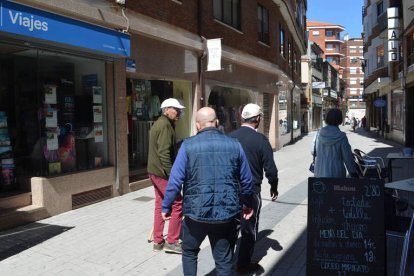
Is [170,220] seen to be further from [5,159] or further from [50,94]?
[50,94]

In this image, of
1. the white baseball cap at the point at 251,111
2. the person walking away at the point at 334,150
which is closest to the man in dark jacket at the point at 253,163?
the white baseball cap at the point at 251,111

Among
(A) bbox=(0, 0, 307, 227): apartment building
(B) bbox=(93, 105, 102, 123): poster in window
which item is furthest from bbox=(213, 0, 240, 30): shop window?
(B) bbox=(93, 105, 102, 123): poster in window

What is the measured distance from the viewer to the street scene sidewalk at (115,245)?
16.0 feet

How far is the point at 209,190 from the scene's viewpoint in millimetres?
3469

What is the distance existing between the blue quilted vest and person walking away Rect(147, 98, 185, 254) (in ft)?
5.76

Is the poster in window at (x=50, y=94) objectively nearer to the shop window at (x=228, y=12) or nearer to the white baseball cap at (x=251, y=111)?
the white baseball cap at (x=251, y=111)

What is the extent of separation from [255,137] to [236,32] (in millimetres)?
11633

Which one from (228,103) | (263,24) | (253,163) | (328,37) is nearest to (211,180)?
(253,163)

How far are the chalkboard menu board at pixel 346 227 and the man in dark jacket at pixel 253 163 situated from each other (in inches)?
23.8

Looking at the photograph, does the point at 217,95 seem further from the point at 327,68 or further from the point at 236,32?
the point at 327,68

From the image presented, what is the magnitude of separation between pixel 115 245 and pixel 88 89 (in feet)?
12.4

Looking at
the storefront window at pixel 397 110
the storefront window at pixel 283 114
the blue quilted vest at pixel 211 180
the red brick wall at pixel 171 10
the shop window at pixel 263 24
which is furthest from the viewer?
the storefront window at pixel 397 110

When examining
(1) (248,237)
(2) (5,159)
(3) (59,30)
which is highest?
(3) (59,30)

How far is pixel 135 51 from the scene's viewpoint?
9.43 metres
